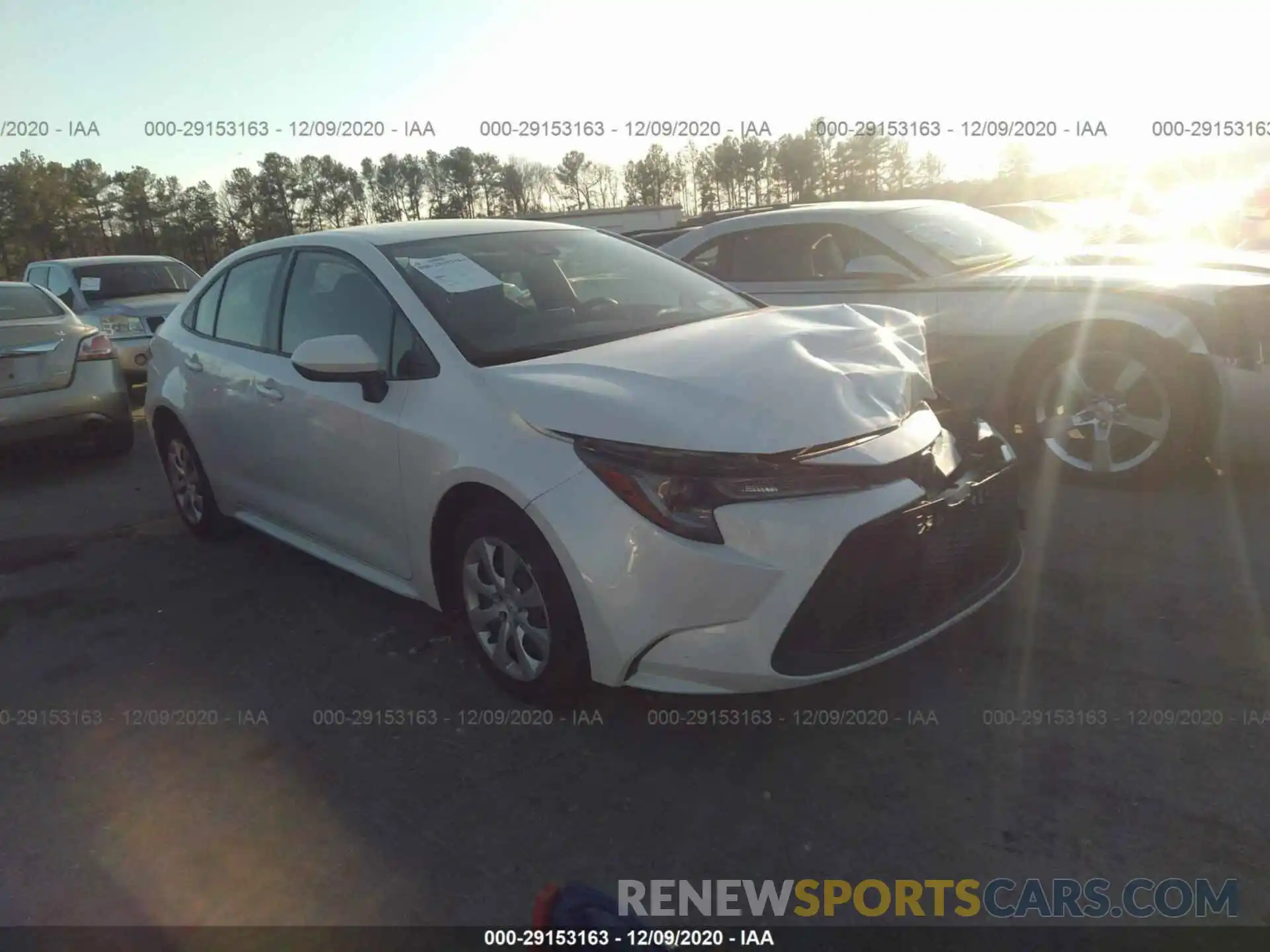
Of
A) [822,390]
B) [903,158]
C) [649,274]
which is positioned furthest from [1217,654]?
[903,158]

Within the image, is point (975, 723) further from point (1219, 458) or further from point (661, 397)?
point (1219, 458)

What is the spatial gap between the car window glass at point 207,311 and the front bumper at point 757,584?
115 inches

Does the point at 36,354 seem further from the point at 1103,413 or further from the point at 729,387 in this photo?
the point at 1103,413

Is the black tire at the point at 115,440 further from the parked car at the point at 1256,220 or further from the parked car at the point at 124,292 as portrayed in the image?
the parked car at the point at 1256,220

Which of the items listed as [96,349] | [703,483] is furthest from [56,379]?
[703,483]

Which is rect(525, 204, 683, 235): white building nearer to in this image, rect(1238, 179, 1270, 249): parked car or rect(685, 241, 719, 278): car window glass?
rect(1238, 179, 1270, 249): parked car

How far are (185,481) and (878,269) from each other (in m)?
4.15

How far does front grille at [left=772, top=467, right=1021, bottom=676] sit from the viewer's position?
265 cm

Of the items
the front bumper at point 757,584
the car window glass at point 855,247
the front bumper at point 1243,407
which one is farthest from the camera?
the car window glass at point 855,247

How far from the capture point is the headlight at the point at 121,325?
1049 centimetres

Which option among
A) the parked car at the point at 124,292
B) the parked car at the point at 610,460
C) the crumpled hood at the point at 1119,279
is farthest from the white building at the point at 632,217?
the parked car at the point at 610,460

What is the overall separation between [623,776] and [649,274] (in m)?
2.25

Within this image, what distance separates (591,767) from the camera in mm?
2932

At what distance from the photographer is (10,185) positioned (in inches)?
1738
